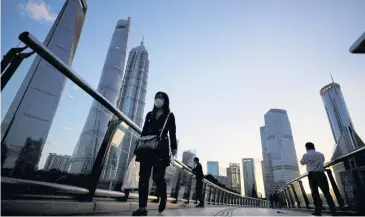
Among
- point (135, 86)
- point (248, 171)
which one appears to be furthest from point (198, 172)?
point (248, 171)

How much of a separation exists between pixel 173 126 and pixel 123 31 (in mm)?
151548

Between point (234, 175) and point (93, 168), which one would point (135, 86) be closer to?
point (234, 175)

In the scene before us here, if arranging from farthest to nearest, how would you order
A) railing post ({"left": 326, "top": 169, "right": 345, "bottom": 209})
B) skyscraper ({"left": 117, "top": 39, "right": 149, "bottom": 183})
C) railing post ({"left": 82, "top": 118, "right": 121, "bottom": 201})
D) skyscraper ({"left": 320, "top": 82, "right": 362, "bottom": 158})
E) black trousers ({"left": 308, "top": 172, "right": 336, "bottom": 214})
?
1. skyscraper ({"left": 320, "top": 82, "right": 362, "bottom": 158})
2. skyscraper ({"left": 117, "top": 39, "right": 149, "bottom": 183})
3. black trousers ({"left": 308, "top": 172, "right": 336, "bottom": 214})
4. railing post ({"left": 326, "top": 169, "right": 345, "bottom": 209})
5. railing post ({"left": 82, "top": 118, "right": 121, "bottom": 201})

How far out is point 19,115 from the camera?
1.95 m

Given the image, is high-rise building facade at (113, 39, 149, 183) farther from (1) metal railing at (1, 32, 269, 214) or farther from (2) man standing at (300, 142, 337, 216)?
(1) metal railing at (1, 32, 269, 214)

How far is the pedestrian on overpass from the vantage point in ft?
8.57

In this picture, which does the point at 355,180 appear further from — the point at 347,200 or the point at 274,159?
the point at 274,159

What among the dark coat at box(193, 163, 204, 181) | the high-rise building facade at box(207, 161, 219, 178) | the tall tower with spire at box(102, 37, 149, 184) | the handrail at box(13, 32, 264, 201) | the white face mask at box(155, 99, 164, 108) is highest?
the tall tower with spire at box(102, 37, 149, 184)

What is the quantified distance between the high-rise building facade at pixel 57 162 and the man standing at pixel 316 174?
5.52 m

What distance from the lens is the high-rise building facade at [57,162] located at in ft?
7.01

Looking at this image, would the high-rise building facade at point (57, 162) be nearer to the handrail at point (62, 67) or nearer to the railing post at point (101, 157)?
the railing post at point (101, 157)

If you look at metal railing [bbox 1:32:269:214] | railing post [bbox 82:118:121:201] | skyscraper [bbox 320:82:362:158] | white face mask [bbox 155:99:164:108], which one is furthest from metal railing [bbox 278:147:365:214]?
skyscraper [bbox 320:82:362:158]

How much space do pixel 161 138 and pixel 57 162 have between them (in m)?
1.21

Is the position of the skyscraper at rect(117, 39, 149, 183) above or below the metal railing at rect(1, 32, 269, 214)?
above
